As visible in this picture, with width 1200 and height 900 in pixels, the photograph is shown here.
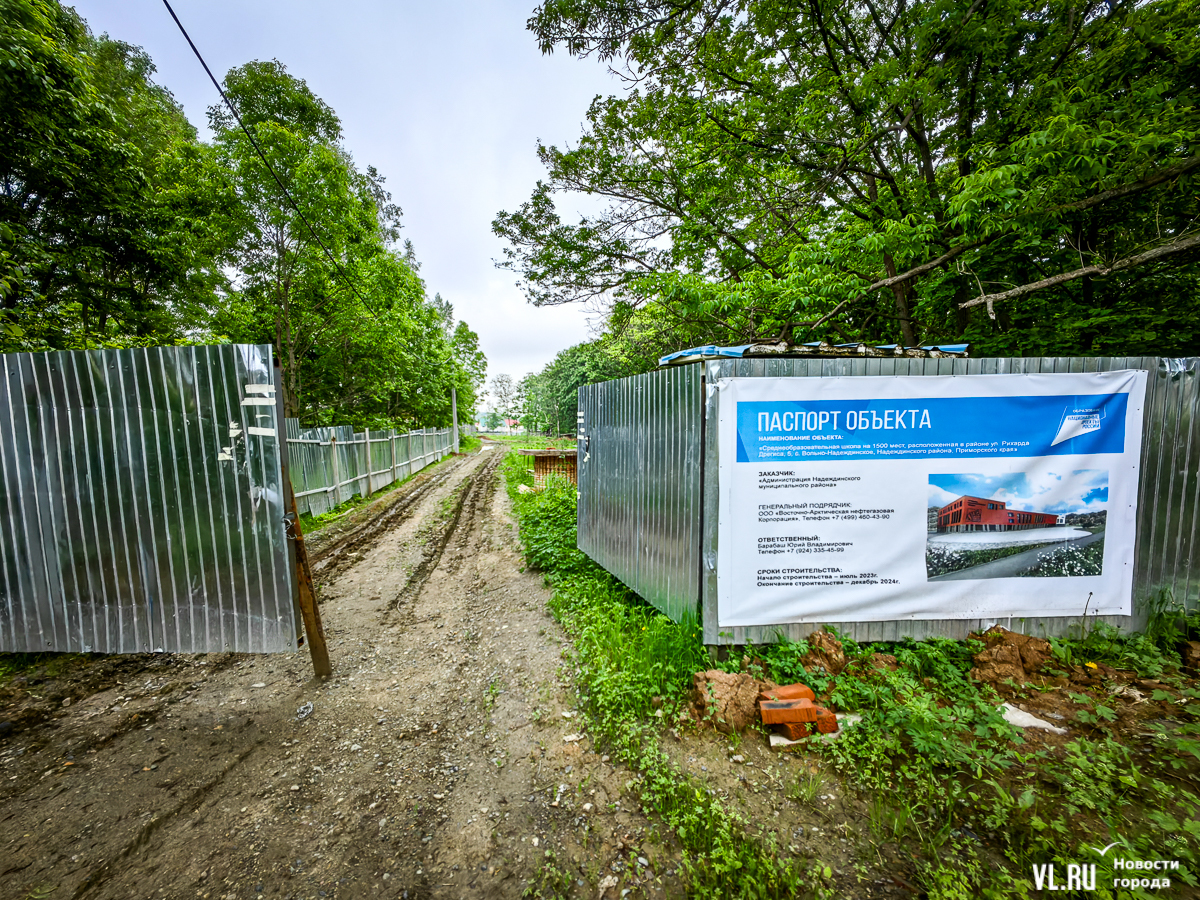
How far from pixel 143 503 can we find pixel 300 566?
48.0 inches

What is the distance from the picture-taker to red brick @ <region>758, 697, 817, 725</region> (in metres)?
2.68

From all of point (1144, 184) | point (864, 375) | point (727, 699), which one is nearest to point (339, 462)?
point (727, 699)

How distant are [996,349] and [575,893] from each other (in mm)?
8130

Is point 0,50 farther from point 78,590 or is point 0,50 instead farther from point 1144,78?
point 1144,78

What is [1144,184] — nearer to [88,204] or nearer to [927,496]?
[927,496]

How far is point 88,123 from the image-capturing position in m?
7.37

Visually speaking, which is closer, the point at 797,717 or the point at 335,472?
the point at 797,717

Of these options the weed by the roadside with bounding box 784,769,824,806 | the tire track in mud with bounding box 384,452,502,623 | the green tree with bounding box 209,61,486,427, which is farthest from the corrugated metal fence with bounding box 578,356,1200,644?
the green tree with bounding box 209,61,486,427

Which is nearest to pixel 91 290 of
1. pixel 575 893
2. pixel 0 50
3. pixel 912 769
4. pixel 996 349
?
pixel 0 50

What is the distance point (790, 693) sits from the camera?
9.33ft

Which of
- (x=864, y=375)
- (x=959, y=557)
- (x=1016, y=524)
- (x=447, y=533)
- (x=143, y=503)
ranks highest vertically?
(x=864, y=375)

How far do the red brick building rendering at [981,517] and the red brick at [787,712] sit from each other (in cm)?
188

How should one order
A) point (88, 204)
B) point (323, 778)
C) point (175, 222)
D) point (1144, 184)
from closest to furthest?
point (323, 778)
point (1144, 184)
point (88, 204)
point (175, 222)

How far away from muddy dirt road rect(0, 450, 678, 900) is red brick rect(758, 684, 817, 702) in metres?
1.12
